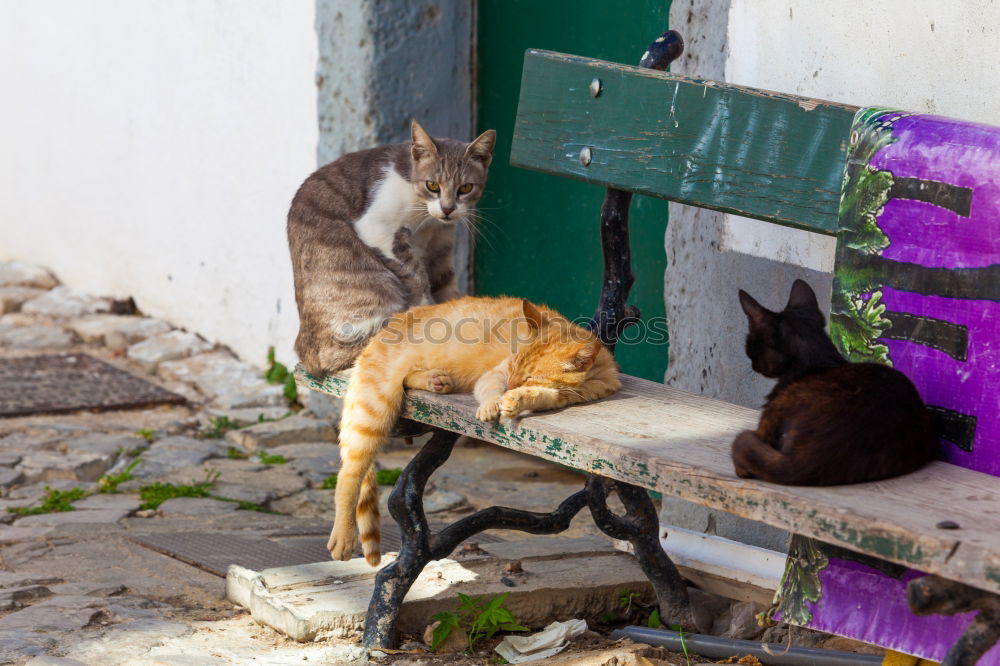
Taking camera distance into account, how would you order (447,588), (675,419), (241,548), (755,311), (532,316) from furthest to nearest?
(241,548) → (447,588) → (532,316) → (675,419) → (755,311)

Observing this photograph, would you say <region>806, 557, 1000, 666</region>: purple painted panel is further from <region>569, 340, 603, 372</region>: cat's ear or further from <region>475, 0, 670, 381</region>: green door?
<region>475, 0, 670, 381</region>: green door

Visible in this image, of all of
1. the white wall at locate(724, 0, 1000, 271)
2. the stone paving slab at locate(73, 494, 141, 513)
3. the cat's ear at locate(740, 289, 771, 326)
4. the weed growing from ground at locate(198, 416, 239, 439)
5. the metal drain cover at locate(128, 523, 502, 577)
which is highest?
the white wall at locate(724, 0, 1000, 271)

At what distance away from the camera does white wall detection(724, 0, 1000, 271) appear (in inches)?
120

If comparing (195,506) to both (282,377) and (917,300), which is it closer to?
(282,377)

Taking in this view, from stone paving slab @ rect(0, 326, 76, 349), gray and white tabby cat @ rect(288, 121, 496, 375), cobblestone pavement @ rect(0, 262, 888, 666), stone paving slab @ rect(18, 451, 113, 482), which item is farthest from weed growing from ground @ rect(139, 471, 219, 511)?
stone paving slab @ rect(0, 326, 76, 349)

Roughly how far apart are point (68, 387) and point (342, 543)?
3455 millimetres

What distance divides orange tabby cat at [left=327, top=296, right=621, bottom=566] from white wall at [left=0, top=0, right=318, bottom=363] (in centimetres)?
260

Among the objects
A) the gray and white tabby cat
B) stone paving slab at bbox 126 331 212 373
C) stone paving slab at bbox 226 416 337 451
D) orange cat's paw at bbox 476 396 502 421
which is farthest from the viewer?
stone paving slab at bbox 126 331 212 373

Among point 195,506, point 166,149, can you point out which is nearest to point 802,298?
point 195,506

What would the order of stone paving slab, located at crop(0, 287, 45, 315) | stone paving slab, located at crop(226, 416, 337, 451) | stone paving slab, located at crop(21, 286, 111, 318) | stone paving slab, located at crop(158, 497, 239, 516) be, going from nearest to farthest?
stone paving slab, located at crop(158, 497, 239, 516) < stone paving slab, located at crop(226, 416, 337, 451) < stone paving slab, located at crop(21, 286, 111, 318) < stone paving slab, located at crop(0, 287, 45, 315)

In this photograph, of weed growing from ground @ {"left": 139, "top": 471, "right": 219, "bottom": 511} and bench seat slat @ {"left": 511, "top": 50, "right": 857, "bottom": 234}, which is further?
weed growing from ground @ {"left": 139, "top": 471, "right": 219, "bottom": 511}

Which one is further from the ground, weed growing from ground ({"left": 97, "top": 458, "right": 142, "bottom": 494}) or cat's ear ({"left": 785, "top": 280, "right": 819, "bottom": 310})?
cat's ear ({"left": 785, "top": 280, "right": 819, "bottom": 310})

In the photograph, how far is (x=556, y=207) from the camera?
537 cm

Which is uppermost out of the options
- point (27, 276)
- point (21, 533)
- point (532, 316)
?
point (532, 316)
